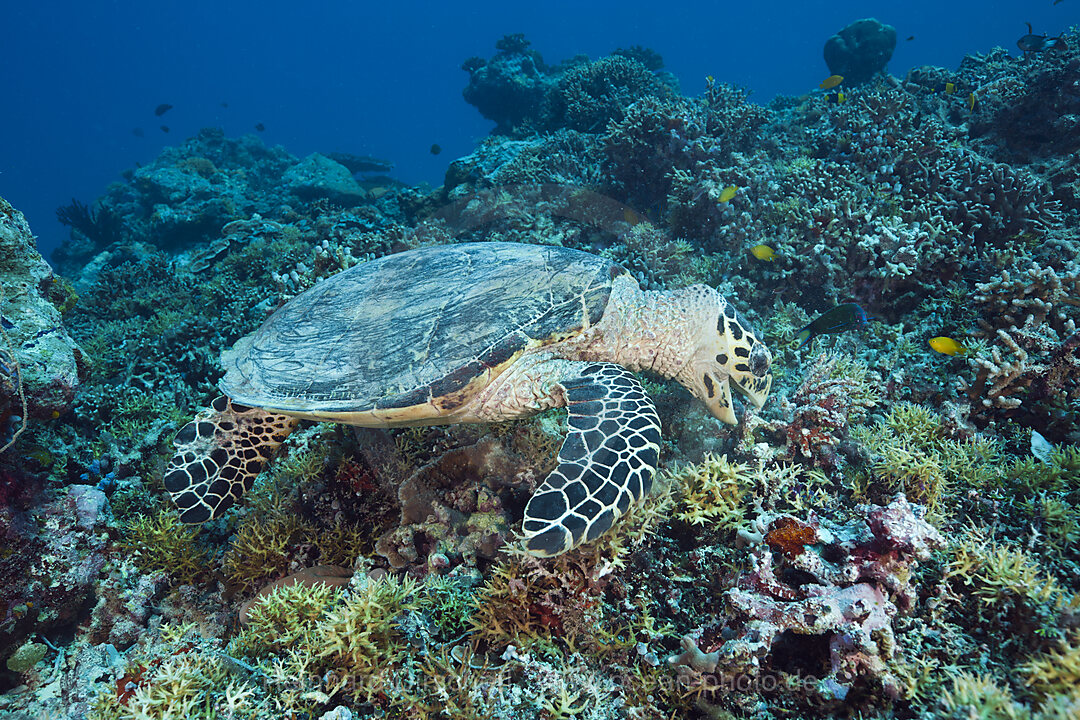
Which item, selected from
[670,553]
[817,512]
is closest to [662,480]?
[670,553]

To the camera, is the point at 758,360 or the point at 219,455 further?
the point at 219,455

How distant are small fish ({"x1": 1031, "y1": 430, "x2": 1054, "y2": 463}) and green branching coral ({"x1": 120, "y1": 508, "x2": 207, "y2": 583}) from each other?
5.18m

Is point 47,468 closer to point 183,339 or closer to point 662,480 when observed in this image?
point 183,339

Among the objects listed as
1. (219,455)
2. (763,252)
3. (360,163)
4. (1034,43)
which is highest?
(1034,43)

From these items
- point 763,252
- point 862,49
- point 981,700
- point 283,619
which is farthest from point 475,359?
point 862,49

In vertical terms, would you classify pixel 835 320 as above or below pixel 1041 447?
above

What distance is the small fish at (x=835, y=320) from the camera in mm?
3528

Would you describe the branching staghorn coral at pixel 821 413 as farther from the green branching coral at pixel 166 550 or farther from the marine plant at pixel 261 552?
the green branching coral at pixel 166 550

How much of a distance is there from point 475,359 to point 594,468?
1.05 metres

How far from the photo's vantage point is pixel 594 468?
235cm

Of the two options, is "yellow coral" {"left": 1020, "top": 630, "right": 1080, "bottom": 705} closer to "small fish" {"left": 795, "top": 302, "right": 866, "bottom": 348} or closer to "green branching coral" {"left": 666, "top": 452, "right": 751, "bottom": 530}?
"green branching coral" {"left": 666, "top": 452, "right": 751, "bottom": 530}

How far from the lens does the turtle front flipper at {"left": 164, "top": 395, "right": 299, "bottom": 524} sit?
3236mm

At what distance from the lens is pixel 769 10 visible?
343 feet

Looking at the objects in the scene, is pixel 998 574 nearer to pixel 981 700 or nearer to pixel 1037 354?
pixel 981 700
